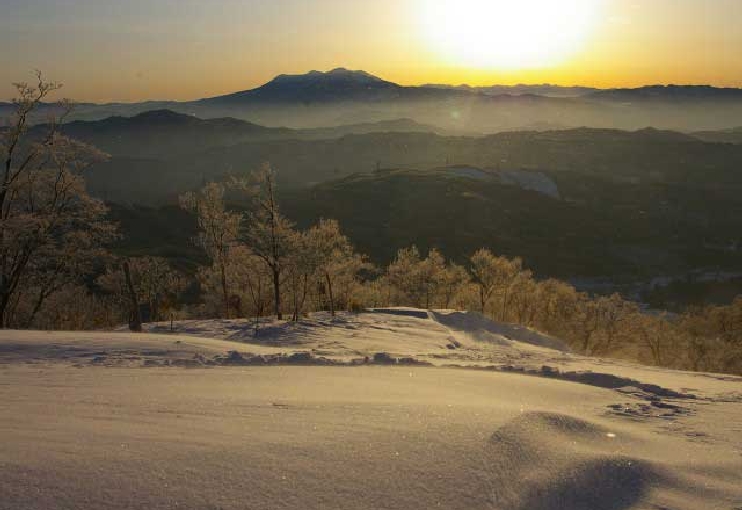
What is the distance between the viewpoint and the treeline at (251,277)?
2073 cm

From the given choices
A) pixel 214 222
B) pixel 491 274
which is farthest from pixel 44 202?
pixel 491 274

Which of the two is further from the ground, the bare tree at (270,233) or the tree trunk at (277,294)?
the bare tree at (270,233)

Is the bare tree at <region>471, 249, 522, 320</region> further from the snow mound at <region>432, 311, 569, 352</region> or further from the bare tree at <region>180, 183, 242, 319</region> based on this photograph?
the snow mound at <region>432, 311, 569, 352</region>

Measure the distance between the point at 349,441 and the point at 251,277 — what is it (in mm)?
→ 33488

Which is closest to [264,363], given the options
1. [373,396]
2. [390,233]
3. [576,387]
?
[373,396]

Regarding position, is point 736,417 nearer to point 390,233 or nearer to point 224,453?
point 224,453

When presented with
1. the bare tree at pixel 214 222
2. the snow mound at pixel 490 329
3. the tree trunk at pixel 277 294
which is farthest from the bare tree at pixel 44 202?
the snow mound at pixel 490 329

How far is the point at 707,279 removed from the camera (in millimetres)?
128125

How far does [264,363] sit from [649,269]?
14625 cm

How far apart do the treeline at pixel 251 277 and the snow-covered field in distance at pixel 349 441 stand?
12.2 meters

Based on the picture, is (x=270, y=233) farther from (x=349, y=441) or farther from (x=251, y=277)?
(x=349, y=441)

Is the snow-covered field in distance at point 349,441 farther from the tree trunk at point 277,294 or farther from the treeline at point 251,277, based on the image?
the tree trunk at point 277,294

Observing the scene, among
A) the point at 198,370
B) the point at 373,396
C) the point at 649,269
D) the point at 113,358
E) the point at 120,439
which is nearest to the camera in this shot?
the point at 120,439

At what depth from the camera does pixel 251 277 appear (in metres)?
36.6
